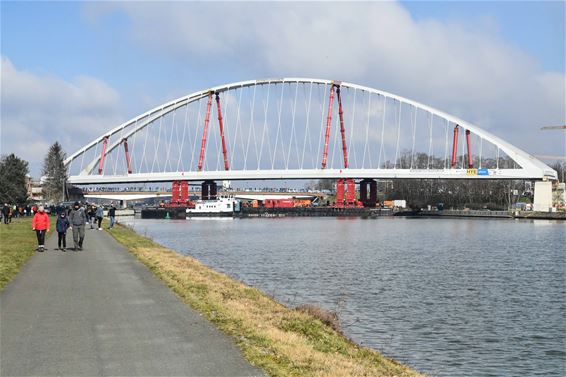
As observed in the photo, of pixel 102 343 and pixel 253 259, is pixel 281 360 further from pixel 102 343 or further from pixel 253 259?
pixel 253 259

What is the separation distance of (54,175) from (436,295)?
123750mm

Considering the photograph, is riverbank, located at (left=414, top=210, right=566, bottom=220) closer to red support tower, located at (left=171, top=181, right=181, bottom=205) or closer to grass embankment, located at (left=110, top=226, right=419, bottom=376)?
red support tower, located at (left=171, top=181, right=181, bottom=205)

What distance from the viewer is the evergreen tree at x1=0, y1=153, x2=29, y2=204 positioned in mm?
96494

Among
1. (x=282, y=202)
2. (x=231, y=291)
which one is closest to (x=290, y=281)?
(x=231, y=291)

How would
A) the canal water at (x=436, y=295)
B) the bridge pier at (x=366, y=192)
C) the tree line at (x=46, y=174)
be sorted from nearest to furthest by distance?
the canal water at (x=436, y=295), the tree line at (x=46, y=174), the bridge pier at (x=366, y=192)

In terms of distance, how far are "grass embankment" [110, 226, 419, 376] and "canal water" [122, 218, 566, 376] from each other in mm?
1837

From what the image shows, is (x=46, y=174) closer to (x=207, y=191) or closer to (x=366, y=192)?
(x=207, y=191)

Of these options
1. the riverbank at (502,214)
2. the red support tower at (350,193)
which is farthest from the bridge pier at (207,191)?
the riverbank at (502,214)

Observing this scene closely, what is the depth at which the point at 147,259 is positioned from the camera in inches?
1167

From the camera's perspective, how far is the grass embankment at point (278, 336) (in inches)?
458

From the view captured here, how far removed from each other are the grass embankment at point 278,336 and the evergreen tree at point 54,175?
406 ft

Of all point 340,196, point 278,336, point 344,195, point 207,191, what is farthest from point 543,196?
point 278,336

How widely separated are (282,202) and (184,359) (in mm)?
170891

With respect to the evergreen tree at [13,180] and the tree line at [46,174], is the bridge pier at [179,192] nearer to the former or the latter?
the tree line at [46,174]
